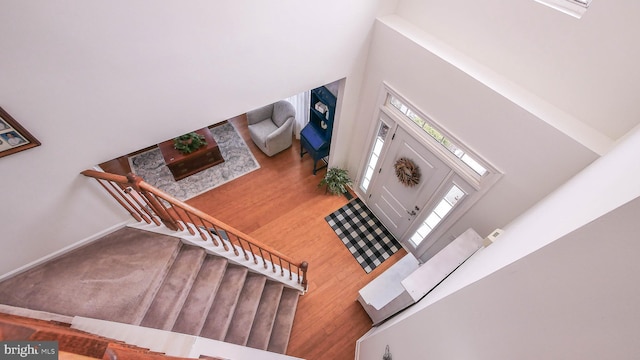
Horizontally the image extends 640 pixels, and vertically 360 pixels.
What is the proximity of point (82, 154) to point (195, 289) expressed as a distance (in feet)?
4.98

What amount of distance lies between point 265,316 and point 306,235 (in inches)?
53.2

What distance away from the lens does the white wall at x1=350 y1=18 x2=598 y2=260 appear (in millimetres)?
1900

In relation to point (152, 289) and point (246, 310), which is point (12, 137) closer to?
point (152, 289)

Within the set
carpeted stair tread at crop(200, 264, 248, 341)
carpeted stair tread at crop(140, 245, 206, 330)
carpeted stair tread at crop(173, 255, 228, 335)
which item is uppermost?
carpeted stair tread at crop(140, 245, 206, 330)

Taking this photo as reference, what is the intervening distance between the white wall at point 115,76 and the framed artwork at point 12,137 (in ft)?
0.16

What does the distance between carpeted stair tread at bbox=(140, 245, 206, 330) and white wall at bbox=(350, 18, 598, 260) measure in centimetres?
281

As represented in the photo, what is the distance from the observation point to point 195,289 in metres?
2.54

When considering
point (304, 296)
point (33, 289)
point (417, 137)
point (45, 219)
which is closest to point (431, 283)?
point (417, 137)

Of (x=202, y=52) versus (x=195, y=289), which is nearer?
(x=202, y=52)

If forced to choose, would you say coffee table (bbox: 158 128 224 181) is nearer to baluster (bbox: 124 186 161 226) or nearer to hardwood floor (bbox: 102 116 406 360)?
hardwood floor (bbox: 102 116 406 360)

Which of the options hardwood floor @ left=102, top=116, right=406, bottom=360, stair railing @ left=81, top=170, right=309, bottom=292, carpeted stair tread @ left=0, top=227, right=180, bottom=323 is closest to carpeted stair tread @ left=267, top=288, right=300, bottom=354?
hardwood floor @ left=102, top=116, right=406, bottom=360

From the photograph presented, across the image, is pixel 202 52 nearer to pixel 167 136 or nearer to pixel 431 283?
pixel 167 136

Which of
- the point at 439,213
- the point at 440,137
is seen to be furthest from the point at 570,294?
the point at 439,213

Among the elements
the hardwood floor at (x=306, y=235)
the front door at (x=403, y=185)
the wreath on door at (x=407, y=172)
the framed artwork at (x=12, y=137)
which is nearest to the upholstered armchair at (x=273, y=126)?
the hardwood floor at (x=306, y=235)
